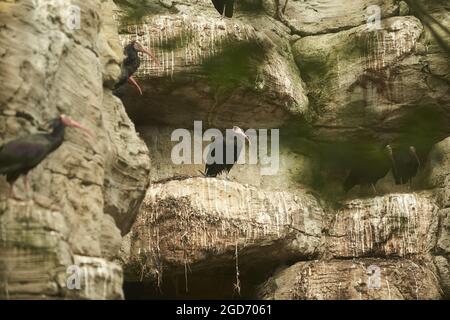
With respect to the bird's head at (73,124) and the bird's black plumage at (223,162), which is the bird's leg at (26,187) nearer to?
the bird's head at (73,124)

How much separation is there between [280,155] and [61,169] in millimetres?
4463

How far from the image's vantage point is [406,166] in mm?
11484

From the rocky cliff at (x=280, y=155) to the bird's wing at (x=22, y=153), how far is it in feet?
2.67

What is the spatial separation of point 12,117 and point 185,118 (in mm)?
4219

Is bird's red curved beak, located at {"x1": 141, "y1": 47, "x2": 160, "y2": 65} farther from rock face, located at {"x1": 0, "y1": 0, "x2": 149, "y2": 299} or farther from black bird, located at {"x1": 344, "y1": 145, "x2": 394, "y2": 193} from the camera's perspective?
black bird, located at {"x1": 344, "y1": 145, "x2": 394, "y2": 193}

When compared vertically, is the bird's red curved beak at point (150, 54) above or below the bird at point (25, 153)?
above

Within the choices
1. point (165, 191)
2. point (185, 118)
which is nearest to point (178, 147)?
point (185, 118)

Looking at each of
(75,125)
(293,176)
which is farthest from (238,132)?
(75,125)

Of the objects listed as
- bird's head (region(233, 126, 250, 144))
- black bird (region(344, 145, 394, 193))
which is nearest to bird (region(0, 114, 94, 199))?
bird's head (region(233, 126, 250, 144))

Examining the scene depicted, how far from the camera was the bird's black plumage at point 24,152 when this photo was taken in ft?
22.5

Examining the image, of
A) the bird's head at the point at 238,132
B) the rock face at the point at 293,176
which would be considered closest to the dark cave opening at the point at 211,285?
the rock face at the point at 293,176

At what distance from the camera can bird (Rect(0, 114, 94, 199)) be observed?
686 centimetres
